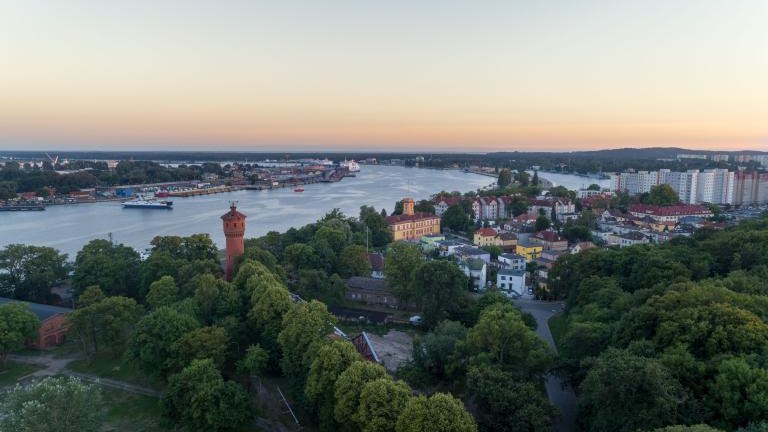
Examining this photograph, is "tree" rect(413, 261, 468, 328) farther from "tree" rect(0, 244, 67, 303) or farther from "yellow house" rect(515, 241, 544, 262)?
"tree" rect(0, 244, 67, 303)

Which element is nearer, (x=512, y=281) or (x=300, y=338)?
(x=300, y=338)

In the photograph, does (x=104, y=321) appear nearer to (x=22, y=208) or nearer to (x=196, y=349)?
(x=196, y=349)

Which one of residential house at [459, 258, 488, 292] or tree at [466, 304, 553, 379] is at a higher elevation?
tree at [466, 304, 553, 379]

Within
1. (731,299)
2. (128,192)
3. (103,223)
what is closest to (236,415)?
(731,299)

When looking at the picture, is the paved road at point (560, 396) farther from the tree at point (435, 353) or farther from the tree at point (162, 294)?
the tree at point (162, 294)

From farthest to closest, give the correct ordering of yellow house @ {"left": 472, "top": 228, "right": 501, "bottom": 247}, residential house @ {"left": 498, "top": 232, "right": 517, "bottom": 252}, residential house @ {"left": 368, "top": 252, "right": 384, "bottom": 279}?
yellow house @ {"left": 472, "top": 228, "right": 501, "bottom": 247}, residential house @ {"left": 498, "top": 232, "right": 517, "bottom": 252}, residential house @ {"left": 368, "top": 252, "right": 384, "bottom": 279}

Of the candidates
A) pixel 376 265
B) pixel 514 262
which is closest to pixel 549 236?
pixel 514 262

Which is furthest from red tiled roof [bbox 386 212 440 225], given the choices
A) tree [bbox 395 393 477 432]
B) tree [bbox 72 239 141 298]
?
tree [bbox 395 393 477 432]
